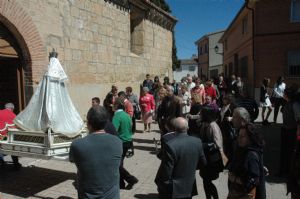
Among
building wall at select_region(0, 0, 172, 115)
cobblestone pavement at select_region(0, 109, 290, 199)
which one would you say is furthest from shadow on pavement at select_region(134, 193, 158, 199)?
building wall at select_region(0, 0, 172, 115)

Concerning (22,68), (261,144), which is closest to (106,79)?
(22,68)

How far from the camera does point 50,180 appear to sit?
669 cm

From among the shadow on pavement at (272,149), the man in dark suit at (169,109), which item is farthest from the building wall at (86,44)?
the shadow on pavement at (272,149)

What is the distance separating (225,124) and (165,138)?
311 cm

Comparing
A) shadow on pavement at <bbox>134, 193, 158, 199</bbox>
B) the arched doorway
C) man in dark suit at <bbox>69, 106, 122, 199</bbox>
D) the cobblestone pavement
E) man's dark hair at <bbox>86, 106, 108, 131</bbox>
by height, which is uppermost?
the arched doorway

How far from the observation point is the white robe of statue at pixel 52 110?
20.0 ft

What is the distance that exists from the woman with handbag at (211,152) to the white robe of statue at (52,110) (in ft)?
8.32

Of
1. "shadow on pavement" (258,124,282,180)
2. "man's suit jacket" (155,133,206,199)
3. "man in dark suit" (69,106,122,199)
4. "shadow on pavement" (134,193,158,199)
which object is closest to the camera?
"man in dark suit" (69,106,122,199)

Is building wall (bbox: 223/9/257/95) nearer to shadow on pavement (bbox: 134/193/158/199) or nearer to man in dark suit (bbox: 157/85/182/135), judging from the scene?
man in dark suit (bbox: 157/85/182/135)

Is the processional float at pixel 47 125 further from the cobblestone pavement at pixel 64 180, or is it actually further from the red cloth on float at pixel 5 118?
the cobblestone pavement at pixel 64 180

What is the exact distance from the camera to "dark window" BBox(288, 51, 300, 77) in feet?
67.0

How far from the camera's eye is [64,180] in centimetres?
670

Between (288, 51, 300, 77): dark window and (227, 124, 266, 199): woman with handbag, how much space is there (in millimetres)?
18354

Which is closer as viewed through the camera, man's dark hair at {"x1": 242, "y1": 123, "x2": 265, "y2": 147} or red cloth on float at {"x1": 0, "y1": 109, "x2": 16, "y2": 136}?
man's dark hair at {"x1": 242, "y1": 123, "x2": 265, "y2": 147}
